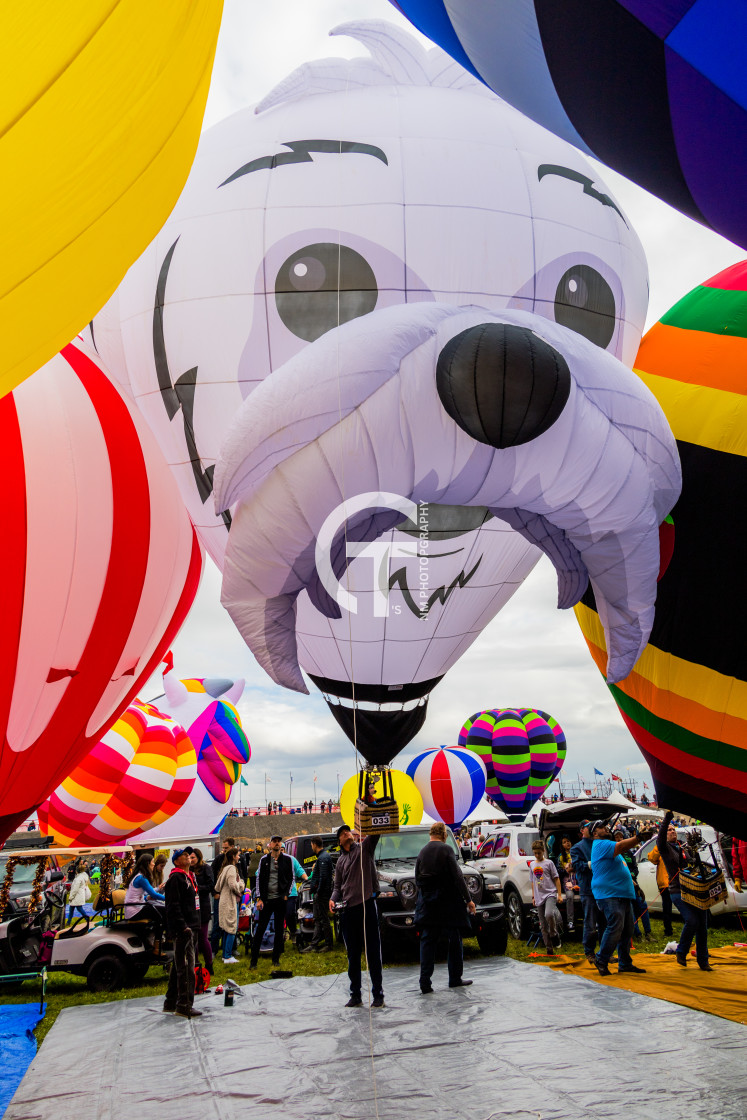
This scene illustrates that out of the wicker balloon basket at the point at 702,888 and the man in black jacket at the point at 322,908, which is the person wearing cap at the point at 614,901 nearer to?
the wicker balloon basket at the point at 702,888

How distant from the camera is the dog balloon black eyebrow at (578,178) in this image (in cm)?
711

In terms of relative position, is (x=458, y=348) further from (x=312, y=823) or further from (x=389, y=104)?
(x=312, y=823)

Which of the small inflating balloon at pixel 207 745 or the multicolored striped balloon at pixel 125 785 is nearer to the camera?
the multicolored striped balloon at pixel 125 785

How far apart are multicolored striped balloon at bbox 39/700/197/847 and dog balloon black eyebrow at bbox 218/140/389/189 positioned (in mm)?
12663

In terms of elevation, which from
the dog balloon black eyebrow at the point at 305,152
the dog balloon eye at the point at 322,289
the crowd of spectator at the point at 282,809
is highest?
the dog balloon black eyebrow at the point at 305,152

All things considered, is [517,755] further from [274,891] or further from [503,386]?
[503,386]

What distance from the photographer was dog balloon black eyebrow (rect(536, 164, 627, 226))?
23.3 ft

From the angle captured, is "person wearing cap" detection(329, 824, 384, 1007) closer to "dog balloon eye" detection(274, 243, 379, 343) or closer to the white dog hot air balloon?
the white dog hot air balloon

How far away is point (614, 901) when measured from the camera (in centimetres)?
740

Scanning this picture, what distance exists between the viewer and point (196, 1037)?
611 centimetres

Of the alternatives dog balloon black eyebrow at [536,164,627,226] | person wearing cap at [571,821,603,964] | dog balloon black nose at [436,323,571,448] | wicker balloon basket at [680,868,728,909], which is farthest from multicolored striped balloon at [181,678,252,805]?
dog balloon black nose at [436,323,571,448]

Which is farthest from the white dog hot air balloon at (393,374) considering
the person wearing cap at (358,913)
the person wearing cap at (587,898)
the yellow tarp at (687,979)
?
the yellow tarp at (687,979)

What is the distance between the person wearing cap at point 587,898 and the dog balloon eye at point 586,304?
496 centimetres

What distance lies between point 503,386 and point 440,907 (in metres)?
4.24
